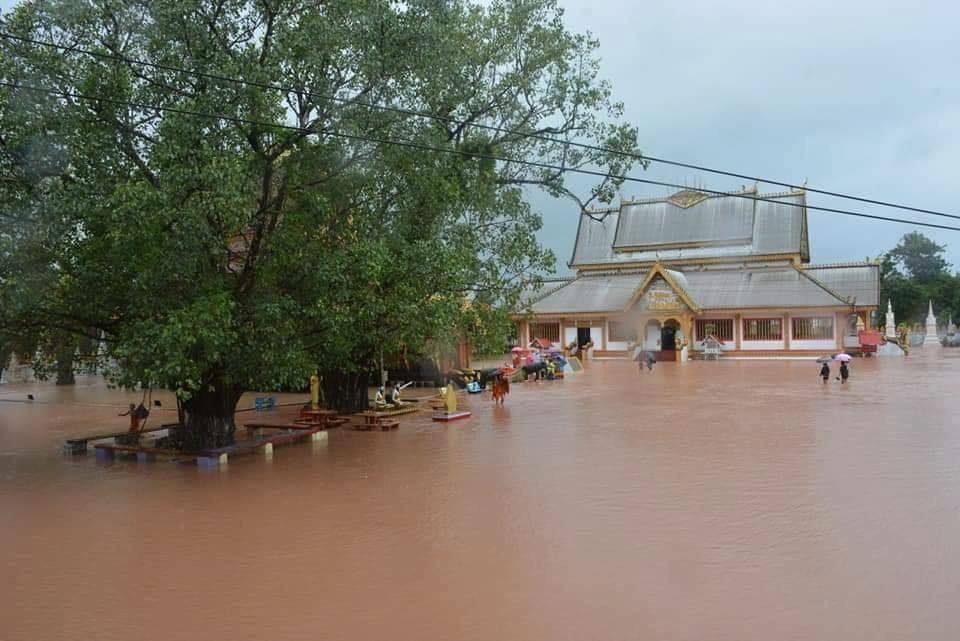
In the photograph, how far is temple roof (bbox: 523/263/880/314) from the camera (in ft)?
127

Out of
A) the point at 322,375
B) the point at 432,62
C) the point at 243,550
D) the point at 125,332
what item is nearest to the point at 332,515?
the point at 243,550

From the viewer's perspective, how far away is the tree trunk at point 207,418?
39.6ft

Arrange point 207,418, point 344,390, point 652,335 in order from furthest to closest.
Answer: point 652,335
point 344,390
point 207,418

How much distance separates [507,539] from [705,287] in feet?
124

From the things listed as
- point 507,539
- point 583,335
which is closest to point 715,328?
point 583,335

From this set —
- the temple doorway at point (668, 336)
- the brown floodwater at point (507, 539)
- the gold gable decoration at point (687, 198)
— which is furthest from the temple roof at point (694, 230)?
the brown floodwater at point (507, 539)

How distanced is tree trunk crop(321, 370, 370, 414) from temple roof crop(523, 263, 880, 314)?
20.9 meters

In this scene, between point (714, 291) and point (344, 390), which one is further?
point (714, 291)

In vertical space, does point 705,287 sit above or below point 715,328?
above

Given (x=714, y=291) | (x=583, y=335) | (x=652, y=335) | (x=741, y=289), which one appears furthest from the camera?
(x=583, y=335)

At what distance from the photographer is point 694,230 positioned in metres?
45.9

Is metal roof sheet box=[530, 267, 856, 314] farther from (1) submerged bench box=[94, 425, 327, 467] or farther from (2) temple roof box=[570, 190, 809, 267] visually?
(1) submerged bench box=[94, 425, 327, 467]

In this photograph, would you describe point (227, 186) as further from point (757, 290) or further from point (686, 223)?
point (686, 223)

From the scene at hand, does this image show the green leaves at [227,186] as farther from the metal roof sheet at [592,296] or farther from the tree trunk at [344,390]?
the metal roof sheet at [592,296]
